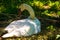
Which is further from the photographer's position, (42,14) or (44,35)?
(42,14)

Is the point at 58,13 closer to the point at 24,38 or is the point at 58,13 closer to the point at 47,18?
the point at 47,18

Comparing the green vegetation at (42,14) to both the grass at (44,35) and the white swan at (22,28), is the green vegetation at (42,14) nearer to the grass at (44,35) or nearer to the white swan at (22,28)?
the grass at (44,35)

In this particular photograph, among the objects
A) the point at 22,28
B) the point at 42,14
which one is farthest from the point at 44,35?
the point at 42,14

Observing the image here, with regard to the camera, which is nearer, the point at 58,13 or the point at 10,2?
the point at 58,13

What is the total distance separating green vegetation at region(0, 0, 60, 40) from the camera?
23.5ft

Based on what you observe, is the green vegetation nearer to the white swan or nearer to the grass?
the grass

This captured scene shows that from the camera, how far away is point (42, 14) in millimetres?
8539

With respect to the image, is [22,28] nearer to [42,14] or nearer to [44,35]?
[44,35]

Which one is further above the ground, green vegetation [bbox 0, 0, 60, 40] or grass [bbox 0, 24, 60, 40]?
green vegetation [bbox 0, 0, 60, 40]

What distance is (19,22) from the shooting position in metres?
6.97

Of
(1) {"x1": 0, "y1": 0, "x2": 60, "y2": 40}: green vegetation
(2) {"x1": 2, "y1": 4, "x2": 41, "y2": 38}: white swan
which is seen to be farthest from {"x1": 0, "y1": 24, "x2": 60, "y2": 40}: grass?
(2) {"x1": 2, "y1": 4, "x2": 41, "y2": 38}: white swan

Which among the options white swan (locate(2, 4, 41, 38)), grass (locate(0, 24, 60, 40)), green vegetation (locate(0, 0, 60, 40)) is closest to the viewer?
white swan (locate(2, 4, 41, 38))

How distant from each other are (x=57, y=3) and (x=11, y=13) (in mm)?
1842

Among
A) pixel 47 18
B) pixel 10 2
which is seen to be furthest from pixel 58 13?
pixel 10 2
